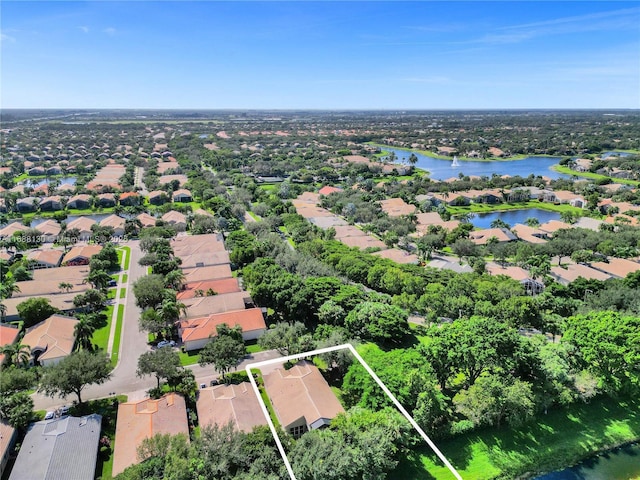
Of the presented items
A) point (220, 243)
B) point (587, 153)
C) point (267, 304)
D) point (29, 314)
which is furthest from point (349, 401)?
point (587, 153)

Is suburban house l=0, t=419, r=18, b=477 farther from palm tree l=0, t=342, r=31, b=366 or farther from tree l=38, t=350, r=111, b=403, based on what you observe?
palm tree l=0, t=342, r=31, b=366

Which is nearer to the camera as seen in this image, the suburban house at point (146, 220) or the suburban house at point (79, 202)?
the suburban house at point (146, 220)

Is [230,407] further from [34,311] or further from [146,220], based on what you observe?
[146,220]

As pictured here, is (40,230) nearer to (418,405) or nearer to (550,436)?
(418,405)

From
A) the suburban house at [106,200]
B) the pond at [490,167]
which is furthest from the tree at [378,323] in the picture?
the pond at [490,167]

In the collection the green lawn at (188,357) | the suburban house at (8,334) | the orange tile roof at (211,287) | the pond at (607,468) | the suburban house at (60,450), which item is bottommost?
the pond at (607,468)

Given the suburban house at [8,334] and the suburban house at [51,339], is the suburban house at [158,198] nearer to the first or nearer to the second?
the suburban house at [51,339]
